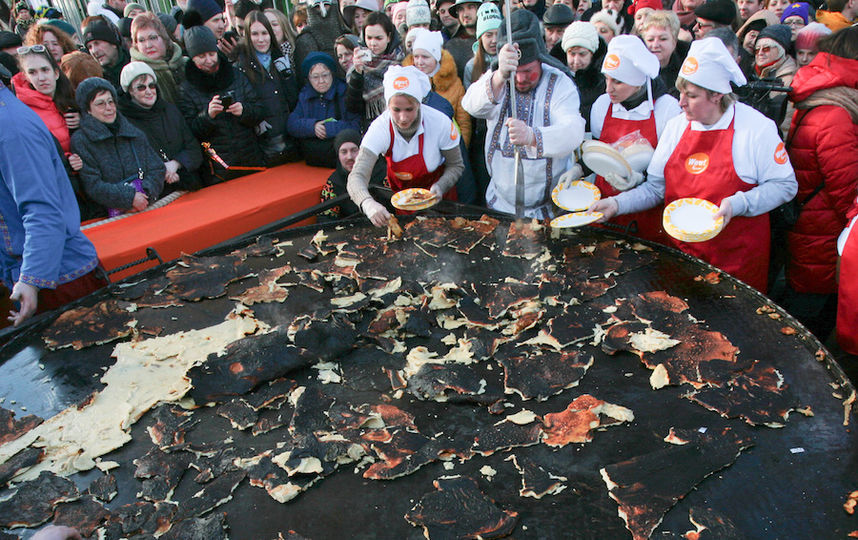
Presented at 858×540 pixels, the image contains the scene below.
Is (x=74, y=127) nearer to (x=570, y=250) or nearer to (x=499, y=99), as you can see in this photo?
(x=499, y=99)

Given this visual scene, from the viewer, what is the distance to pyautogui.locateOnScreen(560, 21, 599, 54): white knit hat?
14.1ft

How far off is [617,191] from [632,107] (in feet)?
1.81

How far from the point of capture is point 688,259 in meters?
3.01

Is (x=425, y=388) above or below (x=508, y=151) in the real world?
below

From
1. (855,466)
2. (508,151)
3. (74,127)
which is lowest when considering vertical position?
(855,466)

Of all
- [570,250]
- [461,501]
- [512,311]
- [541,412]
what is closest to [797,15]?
[570,250]

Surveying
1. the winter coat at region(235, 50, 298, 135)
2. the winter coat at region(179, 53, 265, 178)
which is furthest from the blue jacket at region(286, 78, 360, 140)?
the winter coat at region(179, 53, 265, 178)

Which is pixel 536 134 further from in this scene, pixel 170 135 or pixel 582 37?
pixel 170 135

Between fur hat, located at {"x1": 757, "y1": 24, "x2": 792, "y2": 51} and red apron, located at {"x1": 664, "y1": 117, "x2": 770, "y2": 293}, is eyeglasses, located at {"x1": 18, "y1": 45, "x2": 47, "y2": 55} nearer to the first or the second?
red apron, located at {"x1": 664, "y1": 117, "x2": 770, "y2": 293}

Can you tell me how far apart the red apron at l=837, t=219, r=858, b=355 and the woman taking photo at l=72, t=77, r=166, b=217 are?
16.6ft

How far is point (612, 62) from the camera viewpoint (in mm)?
3363

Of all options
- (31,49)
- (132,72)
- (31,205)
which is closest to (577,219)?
(31,205)

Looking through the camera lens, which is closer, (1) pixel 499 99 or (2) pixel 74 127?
(1) pixel 499 99

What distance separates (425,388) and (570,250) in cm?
146
